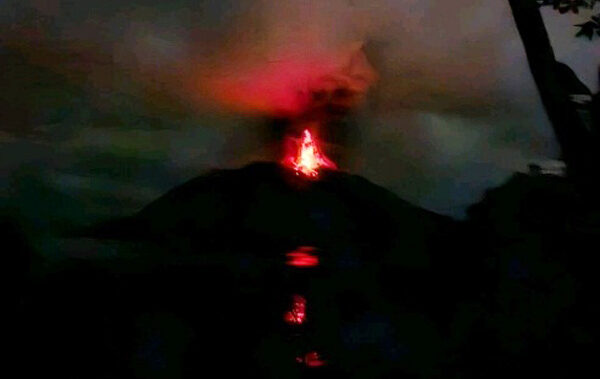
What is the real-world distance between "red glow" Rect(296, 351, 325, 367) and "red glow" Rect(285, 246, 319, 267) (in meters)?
0.47

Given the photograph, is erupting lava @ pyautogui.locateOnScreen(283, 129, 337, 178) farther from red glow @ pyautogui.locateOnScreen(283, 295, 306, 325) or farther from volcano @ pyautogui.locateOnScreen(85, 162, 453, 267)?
red glow @ pyautogui.locateOnScreen(283, 295, 306, 325)

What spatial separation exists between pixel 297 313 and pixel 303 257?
11.8 inches

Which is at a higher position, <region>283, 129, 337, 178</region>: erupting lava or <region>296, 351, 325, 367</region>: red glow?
<region>283, 129, 337, 178</region>: erupting lava

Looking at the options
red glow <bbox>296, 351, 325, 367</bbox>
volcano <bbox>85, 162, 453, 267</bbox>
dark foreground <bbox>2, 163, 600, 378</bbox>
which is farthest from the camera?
red glow <bbox>296, 351, 325, 367</bbox>

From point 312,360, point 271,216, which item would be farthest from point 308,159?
point 312,360

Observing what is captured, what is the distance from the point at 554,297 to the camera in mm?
6180

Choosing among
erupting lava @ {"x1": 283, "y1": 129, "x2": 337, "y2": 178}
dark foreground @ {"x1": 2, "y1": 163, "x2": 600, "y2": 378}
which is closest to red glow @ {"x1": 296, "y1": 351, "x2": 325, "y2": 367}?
dark foreground @ {"x1": 2, "y1": 163, "x2": 600, "y2": 378}

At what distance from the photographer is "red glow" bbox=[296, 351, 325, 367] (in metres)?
5.46

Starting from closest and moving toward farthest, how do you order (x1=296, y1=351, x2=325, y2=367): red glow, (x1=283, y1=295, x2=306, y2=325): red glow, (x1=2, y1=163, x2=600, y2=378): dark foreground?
(x1=2, y1=163, x2=600, y2=378): dark foreground < (x1=296, y1=351, x2=325, y2=367): red glow < (x1=283, y1=295, x2=306, y2=325): red glow

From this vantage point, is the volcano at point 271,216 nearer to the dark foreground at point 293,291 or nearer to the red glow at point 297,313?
the dark foreground at point 293,291

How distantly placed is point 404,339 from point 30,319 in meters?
2.00

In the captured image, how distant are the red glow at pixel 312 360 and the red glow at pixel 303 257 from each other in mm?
474

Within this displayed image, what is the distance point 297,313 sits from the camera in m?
5.61

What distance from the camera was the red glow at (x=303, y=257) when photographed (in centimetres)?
561
